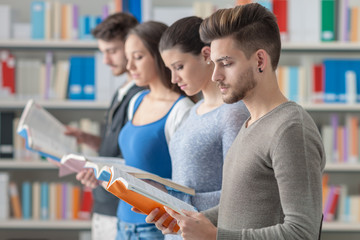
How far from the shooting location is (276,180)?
3.29 ft

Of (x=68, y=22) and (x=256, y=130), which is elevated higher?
(x=68, y=22)

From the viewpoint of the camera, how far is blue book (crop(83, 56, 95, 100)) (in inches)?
132

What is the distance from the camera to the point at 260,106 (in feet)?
3.52

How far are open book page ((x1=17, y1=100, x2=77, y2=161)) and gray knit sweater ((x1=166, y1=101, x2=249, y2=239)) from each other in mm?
683

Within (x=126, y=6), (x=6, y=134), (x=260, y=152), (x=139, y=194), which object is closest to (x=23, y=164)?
(x=6, y=134)

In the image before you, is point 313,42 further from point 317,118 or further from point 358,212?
point 358,212

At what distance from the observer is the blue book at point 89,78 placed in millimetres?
3361

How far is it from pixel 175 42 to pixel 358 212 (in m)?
2.31

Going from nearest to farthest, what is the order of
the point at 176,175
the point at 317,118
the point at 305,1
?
the point at 176,175, the point at 305,1, the point at 317,118

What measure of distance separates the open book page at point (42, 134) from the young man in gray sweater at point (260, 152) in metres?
0.93

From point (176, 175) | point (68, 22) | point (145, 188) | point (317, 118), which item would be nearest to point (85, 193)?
point (68, 22)

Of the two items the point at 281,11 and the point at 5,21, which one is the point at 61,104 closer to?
the point at 5,21

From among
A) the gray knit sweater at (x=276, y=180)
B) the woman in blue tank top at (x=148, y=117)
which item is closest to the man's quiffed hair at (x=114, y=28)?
the woman in blue tank top at (x=148, y=117)

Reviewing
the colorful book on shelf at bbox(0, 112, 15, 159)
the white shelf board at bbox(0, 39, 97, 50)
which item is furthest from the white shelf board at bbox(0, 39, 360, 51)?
the colorful book on shelf at bbox(0, 112, 15, 159)
